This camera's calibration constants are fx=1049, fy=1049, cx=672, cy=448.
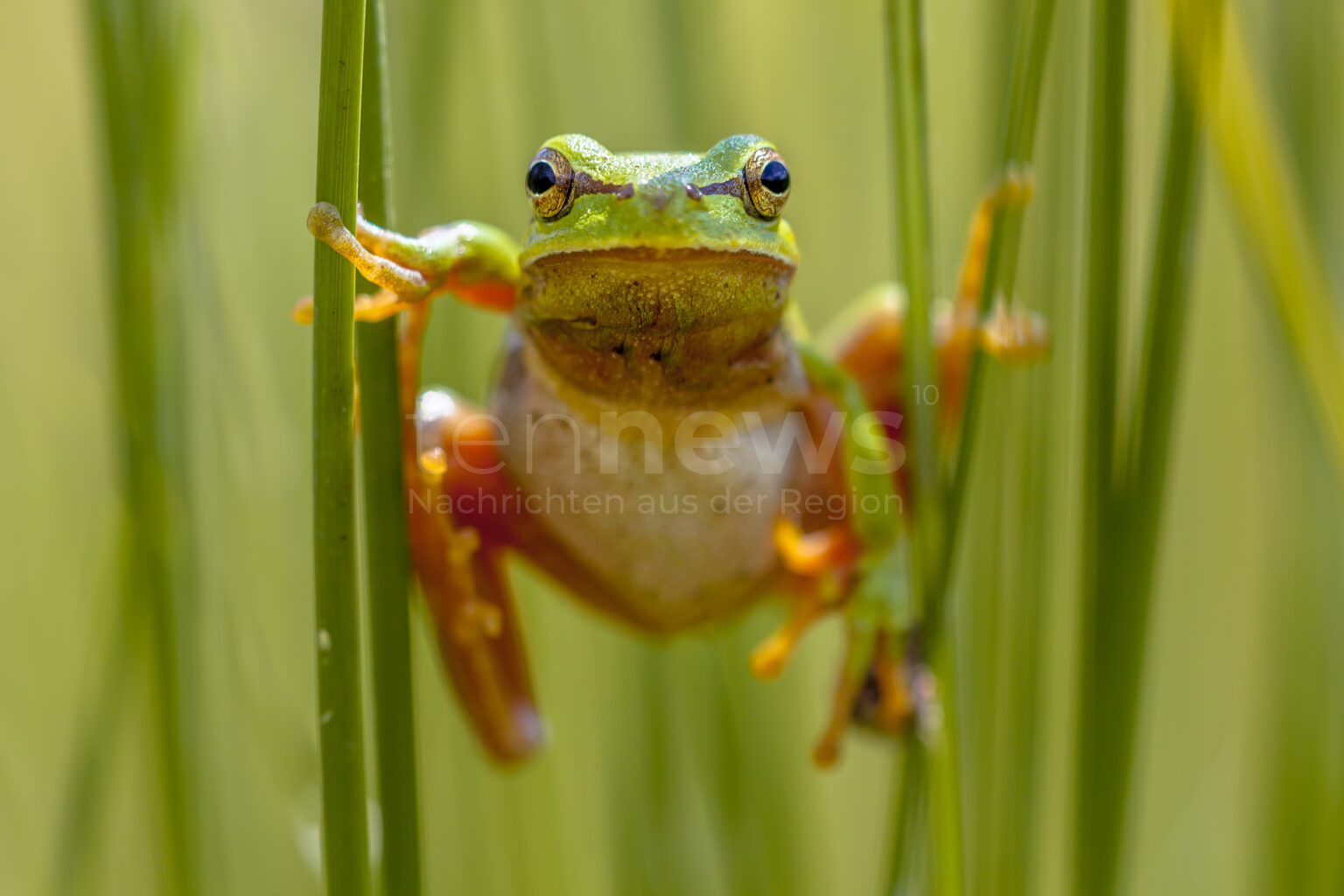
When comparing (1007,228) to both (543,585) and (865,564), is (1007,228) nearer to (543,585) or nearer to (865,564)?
(865,564)

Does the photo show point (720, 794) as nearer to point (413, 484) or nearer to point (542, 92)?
point (413, 484)

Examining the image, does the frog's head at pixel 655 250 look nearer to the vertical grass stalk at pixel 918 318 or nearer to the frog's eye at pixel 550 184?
the frog's eye at pixel 550 184

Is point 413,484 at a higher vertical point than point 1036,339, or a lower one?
lower

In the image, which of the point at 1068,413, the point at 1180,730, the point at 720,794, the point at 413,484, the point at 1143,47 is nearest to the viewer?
the point at 1068,413

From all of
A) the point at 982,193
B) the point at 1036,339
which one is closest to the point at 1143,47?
the point at 982,193

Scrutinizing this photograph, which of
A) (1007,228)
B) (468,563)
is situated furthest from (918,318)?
(468,563)

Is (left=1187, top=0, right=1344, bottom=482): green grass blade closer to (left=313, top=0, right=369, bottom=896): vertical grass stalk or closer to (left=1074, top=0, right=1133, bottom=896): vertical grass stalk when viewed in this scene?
(left=1074, top=0, right=1133, bottom=896): vertical grass stalk
